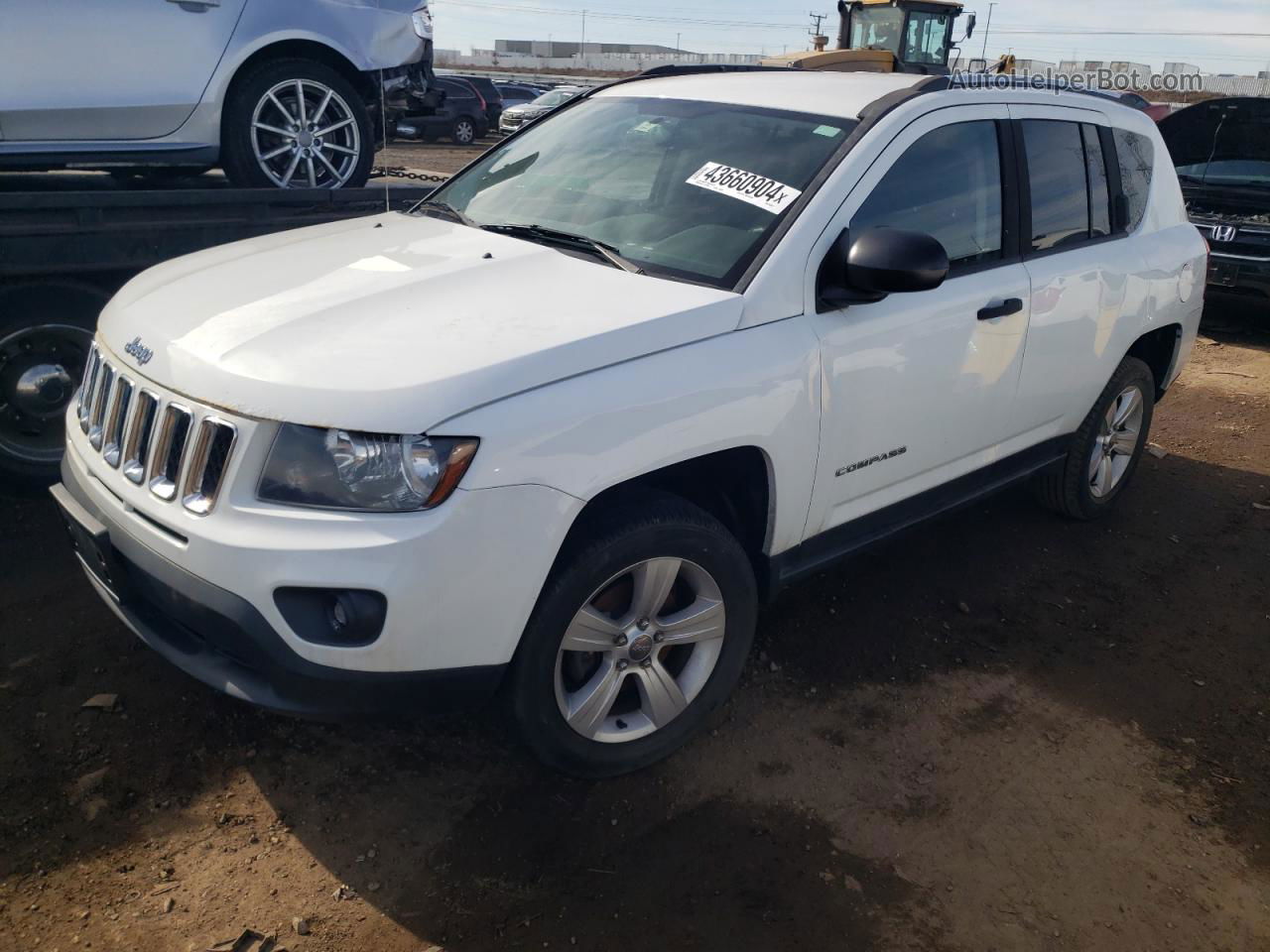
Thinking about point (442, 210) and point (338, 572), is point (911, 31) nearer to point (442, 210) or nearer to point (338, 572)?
point (442, 210)

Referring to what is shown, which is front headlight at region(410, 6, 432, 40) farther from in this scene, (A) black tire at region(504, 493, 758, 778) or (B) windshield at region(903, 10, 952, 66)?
(B) windshield at region(903, 10, 952, 66)

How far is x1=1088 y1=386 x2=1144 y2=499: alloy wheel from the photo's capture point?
15.0ft

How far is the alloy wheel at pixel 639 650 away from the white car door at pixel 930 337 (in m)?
0.50

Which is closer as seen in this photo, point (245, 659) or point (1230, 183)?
point (245, 659)

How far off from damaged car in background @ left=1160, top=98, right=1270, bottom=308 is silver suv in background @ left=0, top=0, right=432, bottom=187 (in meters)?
6.38

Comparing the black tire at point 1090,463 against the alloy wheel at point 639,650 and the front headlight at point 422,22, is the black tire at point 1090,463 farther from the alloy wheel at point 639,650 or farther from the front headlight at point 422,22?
the front headlight at point 422,22

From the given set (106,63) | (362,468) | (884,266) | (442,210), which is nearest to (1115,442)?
(884,266)

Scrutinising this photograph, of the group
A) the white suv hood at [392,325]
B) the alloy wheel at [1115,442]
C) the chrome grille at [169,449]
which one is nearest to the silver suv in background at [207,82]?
the white suv hood at [392,325]

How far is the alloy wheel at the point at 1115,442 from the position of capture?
4.59 m

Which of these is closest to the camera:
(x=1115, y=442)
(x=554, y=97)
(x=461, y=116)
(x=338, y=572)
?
(x=338, y=572)

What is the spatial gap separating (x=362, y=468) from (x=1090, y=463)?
3571mm

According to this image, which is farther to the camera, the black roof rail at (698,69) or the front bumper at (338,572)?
the black roof rail at (698,69)

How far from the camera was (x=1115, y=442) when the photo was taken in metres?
4.72

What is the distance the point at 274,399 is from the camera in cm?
226
